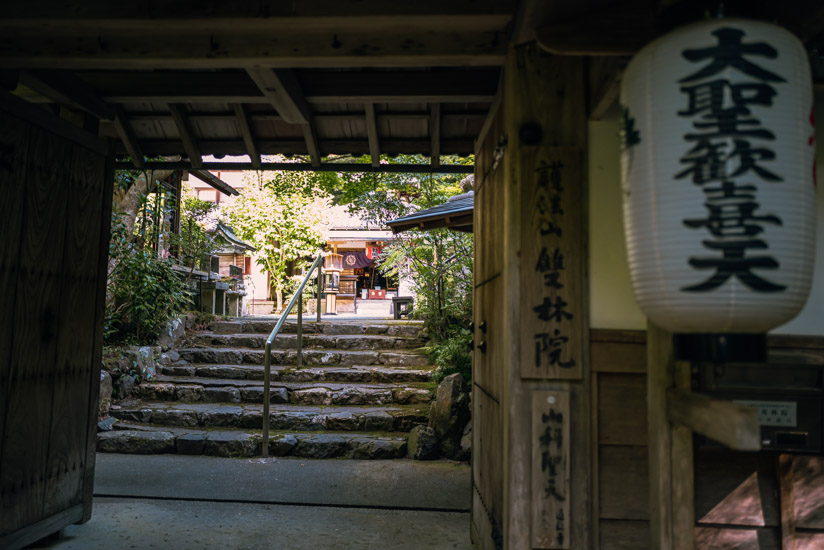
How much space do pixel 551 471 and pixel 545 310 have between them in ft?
2.56

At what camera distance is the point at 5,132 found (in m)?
3.25

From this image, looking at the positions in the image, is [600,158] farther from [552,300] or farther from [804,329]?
[804,329]

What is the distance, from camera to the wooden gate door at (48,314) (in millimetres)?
3297

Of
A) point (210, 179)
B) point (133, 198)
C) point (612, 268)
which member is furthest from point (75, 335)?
point (210, 179)

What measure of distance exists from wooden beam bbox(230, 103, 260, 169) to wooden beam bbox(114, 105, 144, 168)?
22.7 inches

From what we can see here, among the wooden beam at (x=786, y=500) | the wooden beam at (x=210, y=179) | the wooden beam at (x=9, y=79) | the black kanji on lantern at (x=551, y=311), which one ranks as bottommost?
the wooden beam at (x=786, y=500)

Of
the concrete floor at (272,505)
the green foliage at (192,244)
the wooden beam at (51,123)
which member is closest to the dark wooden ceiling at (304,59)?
the wooden beam at (51,123)

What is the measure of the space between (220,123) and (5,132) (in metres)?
1.62

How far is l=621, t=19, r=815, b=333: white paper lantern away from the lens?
5.57 ft

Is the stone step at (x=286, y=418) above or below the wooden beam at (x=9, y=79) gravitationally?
below

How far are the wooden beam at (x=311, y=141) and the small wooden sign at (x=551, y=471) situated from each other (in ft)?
9.30

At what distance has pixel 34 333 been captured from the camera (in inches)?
137

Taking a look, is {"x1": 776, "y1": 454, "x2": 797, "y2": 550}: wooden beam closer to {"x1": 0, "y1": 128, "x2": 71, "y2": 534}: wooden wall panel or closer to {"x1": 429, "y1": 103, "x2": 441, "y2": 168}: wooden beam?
{"x1": 429, "y1": 103, "x2": 441, "y2": 168}: wooden beam

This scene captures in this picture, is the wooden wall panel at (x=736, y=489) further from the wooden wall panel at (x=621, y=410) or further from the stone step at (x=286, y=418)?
the stone step at (x=286, y=418)
